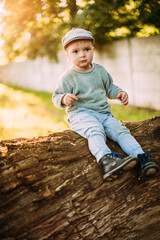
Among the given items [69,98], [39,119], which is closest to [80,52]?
[69,98]

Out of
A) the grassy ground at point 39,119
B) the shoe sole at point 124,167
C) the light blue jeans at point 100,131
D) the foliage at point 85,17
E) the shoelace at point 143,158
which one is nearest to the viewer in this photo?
the shoe sole at point 124,167

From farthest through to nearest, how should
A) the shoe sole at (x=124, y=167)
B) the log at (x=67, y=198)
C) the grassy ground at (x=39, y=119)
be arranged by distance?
1. the grassy ground at (x=39, y=119)
2. the shoe sole at (x=124, y=167)
3. the log at (x=67, y=198)

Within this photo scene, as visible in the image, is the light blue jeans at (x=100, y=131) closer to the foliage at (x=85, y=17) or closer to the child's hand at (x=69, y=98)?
the child's hand at (x=69, y=98)

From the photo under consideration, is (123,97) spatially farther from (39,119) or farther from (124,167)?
(39,119)

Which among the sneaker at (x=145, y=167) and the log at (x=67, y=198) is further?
the sneaker at (x=145, y=167)

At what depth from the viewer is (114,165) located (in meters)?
1.74

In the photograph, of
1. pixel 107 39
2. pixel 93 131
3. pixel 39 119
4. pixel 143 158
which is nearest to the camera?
pixel 143 158

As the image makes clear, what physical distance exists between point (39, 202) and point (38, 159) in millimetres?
359

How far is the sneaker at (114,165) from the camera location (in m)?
1.70

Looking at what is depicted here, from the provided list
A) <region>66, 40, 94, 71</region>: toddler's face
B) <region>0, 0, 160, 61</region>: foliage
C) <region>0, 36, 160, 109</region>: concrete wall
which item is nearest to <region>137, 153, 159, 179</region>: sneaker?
<region>66, 40, 94, 71</region>: toddler's face

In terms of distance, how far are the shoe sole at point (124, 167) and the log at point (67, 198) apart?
0.35ft

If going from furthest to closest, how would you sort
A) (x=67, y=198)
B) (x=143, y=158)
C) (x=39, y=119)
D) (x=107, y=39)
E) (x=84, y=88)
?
1. (x=107, y=39)
2. (x=39, y=119)
3. (x=84, y=88)
4. (x=143, y=158)
5. (x=67, y=198)

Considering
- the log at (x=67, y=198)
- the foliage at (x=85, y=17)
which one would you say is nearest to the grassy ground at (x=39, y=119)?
the foliage at (x=85, y=17)

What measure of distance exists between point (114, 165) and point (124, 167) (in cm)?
8
